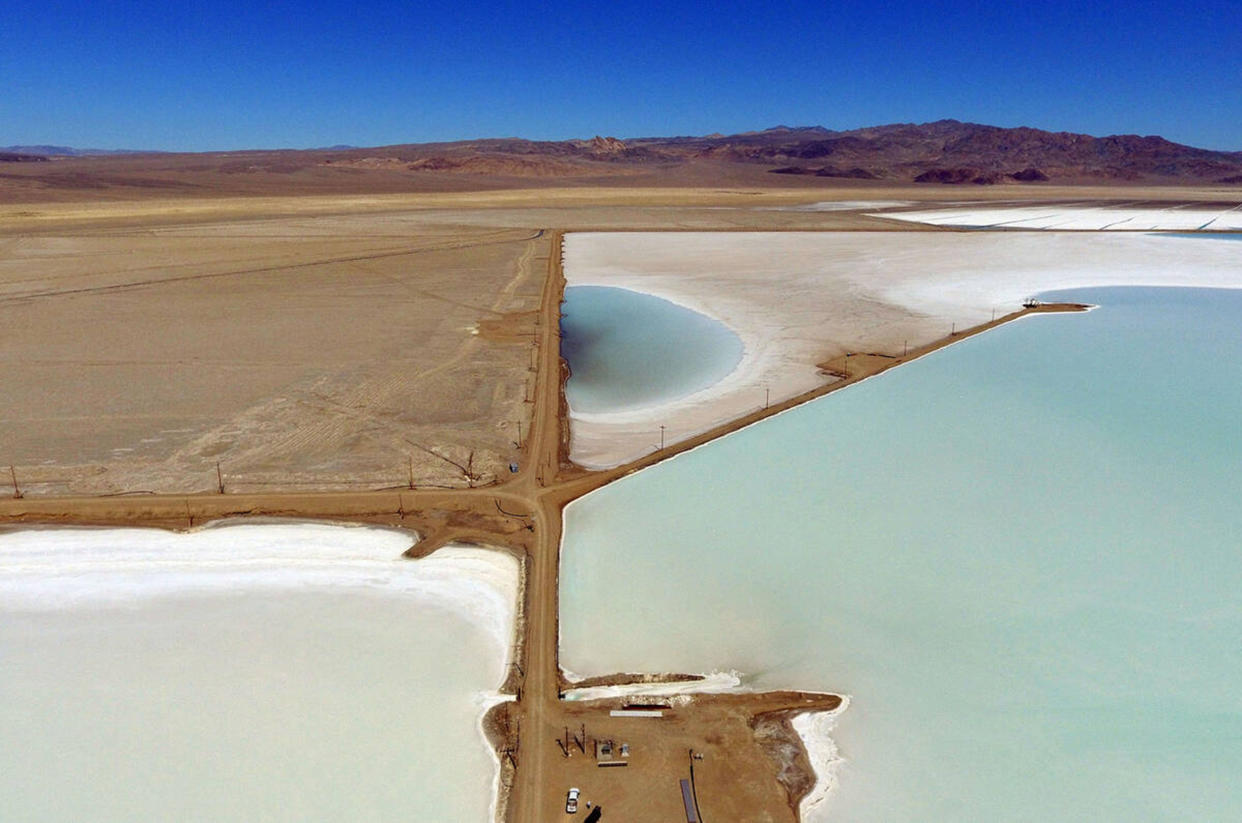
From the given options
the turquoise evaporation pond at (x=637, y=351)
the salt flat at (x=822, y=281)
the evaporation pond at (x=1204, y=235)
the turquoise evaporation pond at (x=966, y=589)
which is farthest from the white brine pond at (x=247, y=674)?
the evaporation pond at (x=1204, y=235)

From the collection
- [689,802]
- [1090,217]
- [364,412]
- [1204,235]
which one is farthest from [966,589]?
Result: [1090,217]

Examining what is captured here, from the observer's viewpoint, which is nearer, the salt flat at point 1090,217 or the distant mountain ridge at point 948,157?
the salt flat at point 1090,217

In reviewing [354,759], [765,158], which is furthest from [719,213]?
[765,158]

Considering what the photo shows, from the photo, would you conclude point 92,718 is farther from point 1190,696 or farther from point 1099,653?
point 1190,696

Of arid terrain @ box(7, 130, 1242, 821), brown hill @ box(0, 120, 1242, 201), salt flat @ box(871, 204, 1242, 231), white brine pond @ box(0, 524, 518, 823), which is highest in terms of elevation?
brown hill @ box(0, 120, 1242, 201)

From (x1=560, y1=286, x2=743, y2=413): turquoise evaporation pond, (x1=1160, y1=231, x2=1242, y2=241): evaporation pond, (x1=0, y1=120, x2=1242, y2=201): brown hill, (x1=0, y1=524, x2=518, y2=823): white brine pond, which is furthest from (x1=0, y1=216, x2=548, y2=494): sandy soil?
(x1=0, y1=120, x2=1242, y2=201): brown hill

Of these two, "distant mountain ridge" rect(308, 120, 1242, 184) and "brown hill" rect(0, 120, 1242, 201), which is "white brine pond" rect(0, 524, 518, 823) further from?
"distant mountain ridge" rect(308, 120, 1242, 184)

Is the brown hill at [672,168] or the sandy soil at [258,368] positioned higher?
the brown hill at [672,168]

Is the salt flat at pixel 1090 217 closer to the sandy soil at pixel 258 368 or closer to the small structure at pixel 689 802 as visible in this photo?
the sandy soil at pixel 258 368
